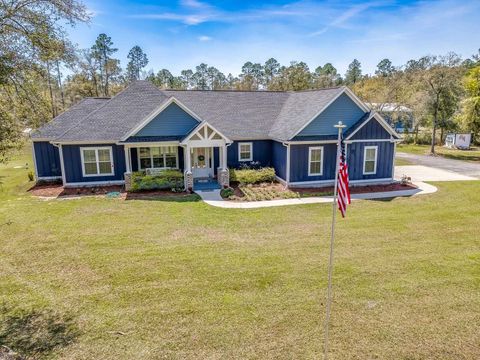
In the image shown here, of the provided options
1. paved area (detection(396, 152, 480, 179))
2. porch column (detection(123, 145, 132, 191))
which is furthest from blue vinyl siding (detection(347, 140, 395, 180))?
porch column (detection(123, 145, 132, 191))

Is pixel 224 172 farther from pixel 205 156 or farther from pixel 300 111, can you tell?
pixel 300 111

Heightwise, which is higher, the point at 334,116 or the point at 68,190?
the point at 334,116

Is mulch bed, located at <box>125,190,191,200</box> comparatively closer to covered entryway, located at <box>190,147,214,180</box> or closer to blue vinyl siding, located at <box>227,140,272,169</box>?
covered entryway, located at <box>190,147,214,180</box>

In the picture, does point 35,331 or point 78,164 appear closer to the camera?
point 35,331

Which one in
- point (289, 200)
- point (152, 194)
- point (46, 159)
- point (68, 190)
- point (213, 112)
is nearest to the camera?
point (289, 200)

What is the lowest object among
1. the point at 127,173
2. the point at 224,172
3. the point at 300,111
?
the point at 224,172

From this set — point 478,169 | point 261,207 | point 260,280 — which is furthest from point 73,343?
point 478,169

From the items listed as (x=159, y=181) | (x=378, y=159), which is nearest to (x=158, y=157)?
(x=159, y=181)

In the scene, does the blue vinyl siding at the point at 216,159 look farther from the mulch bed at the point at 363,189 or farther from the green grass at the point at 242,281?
the green grass at the point at 242,281
